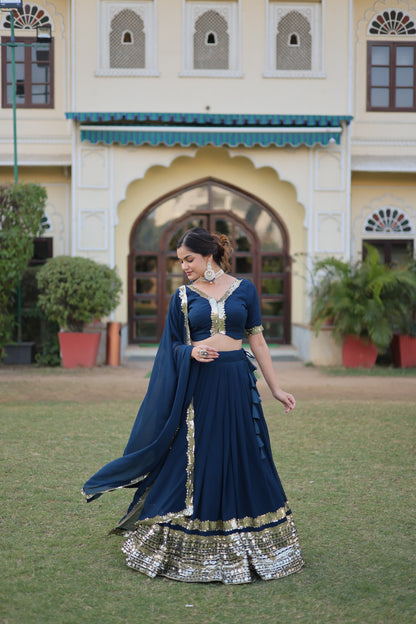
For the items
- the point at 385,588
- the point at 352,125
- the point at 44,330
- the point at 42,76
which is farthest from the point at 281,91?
the point at 385,588

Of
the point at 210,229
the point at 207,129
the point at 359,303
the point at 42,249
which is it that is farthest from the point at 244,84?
the point at 42,249

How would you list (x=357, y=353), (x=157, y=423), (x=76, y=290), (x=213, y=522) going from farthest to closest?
(x=357, y=353) → (x=76, y=290) → (x=157, y=423) → (x=213, y=522)

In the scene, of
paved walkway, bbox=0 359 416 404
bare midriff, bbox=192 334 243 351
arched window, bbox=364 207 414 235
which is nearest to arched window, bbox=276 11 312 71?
arched window, bbox=364 207 414 235

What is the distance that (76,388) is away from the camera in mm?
9508

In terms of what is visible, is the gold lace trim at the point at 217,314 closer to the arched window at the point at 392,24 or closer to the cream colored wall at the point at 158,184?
the cream colored wall at the point at 158,184

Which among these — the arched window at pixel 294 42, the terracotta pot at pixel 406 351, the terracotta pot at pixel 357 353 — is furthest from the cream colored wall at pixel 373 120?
the terracotta pot at pixel 357 353

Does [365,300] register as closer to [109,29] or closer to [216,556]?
[109,29]

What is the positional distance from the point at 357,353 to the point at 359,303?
0.87 m

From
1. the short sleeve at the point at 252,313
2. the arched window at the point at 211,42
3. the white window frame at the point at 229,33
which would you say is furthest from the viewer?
the arched window at the point at 211,42

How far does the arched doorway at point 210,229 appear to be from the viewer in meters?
12.9

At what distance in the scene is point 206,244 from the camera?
3906mm

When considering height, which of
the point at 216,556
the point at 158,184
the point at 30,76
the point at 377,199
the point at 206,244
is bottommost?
the point at 216,556

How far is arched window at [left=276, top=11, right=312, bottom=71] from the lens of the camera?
39.4 feet

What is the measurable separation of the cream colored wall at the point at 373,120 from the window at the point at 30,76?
5229mm
